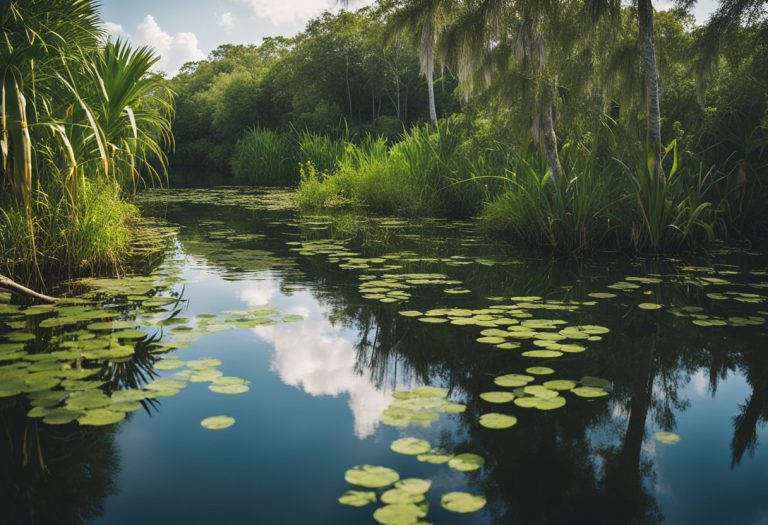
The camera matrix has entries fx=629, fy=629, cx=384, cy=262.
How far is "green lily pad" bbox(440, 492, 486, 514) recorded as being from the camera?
2.04 m

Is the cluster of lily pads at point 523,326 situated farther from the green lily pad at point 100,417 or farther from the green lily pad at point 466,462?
the green lily pad at point 100,417

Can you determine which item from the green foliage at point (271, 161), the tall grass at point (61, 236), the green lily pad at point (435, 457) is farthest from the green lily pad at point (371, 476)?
the green foliage at point (271, 161)

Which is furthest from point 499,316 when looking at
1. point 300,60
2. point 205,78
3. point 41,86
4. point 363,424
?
point 205,78

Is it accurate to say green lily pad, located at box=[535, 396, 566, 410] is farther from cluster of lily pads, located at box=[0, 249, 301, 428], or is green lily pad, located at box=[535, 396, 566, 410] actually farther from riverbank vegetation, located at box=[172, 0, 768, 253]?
riverbank vegetation, located at box=[172, 0, 768, 253]

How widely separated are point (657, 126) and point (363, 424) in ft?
18.9

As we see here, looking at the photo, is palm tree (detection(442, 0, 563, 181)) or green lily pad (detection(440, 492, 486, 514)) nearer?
green lily pad (detection(440, 492, 486, 514))

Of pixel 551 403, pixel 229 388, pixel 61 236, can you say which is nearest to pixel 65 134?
pixel 61 236

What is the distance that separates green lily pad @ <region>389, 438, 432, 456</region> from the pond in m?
0.01

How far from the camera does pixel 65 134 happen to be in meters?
4.21

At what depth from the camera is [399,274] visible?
19.6 ft

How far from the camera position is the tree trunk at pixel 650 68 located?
680cm

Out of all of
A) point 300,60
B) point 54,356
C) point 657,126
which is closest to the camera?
point 54,356

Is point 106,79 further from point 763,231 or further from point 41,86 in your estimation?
point 763,231

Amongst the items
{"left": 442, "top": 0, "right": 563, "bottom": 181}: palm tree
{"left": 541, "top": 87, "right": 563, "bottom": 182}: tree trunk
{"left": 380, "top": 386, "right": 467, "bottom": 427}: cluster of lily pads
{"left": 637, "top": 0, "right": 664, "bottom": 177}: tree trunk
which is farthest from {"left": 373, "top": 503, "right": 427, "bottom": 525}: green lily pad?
{"left": 541, "top": 87, "right": 563, "bottom": 182}: tree trunk
